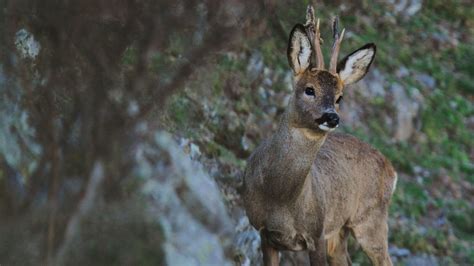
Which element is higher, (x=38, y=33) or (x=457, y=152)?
(x=38, y=33)

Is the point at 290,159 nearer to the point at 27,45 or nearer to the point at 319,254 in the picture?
the point at 319,254

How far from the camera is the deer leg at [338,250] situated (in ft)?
30.3

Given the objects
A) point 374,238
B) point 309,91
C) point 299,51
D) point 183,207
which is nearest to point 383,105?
point 374,238

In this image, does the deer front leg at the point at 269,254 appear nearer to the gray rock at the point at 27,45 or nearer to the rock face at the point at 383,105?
the gray rock at the point at 27,45

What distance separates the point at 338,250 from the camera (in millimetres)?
9273

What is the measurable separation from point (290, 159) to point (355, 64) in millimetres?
996

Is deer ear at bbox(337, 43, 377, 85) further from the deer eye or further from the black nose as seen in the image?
the black nose

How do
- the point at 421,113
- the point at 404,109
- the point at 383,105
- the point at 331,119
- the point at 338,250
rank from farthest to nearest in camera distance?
the point at 421,113, the point at 404,109, the point at 383,105, the point at 338,250, the point at 331,119

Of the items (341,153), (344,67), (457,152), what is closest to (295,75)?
(344,67)

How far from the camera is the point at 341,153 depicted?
913 cm

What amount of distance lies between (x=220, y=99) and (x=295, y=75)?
4.11m

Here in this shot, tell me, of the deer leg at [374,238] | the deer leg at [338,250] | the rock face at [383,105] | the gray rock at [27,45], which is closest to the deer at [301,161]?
the deer leg at [338,250]

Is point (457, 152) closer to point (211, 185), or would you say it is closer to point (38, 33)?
point (211, 185)

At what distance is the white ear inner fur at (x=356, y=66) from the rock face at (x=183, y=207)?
166 centimetres
